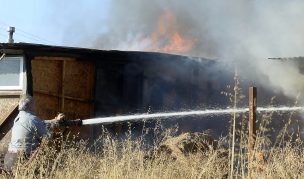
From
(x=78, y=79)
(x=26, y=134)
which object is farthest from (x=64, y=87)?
(x=26, y=134)

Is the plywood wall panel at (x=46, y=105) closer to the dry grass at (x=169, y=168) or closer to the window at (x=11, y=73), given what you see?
the window at (x=11, y=73)

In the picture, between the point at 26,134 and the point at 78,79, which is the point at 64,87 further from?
the point at 26,134

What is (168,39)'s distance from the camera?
20.2 meters

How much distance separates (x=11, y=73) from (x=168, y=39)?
10693 mm

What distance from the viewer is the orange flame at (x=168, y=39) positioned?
19.2 m

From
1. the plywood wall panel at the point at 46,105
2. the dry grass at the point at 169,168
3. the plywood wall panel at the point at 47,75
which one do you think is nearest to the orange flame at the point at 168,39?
the plywood wall panel at the point at 47,75

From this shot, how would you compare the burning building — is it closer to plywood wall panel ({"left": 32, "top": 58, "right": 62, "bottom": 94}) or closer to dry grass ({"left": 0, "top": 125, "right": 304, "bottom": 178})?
plywood wall panel ({"left": 32, "top": 58, "right": 62, "bottom": 94})

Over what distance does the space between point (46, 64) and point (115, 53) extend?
178cm

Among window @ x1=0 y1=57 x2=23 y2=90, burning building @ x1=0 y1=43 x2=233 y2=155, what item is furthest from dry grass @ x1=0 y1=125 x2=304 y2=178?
window @ x1=0 y1=57 x2=23 y2=90

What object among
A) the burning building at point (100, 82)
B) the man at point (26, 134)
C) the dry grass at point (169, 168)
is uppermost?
the burning building at point (100, 82)

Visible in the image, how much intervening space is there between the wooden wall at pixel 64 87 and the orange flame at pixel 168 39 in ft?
24.4

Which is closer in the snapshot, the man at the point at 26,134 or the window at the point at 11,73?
the man at the point at 26,134

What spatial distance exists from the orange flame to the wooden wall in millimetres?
7423

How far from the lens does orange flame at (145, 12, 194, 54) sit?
19.2 metres
